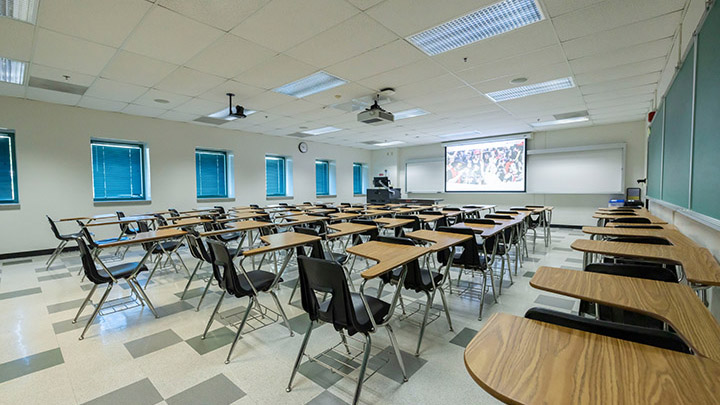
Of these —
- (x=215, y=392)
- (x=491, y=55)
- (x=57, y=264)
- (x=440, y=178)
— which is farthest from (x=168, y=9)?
(x=440, y=178)

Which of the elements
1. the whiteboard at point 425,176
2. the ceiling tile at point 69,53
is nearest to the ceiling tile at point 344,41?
the ceiling tile at point 69,53

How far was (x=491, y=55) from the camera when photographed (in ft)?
12.3

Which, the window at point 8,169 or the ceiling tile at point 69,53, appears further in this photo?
the window at point 8,169

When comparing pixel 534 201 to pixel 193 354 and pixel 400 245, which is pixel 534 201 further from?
pixel 193 354

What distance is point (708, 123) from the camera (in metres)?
2.09

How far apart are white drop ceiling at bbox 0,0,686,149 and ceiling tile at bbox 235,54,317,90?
3cm

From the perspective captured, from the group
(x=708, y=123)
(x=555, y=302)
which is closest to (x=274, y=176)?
(x=555, y=302)

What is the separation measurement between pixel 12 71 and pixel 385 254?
596cm

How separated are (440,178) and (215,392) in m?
10.6

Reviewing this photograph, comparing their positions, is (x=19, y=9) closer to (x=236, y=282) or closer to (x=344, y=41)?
(x=344, y=41)

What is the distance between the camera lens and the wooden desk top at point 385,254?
1.84m

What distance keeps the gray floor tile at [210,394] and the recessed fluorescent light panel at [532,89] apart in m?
A: 5.60

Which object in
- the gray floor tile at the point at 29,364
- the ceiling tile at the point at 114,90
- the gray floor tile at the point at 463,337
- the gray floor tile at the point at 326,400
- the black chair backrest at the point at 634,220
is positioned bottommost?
the gray floor tile at the point at 29,364

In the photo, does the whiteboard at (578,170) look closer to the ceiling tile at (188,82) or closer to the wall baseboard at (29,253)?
the ceiling tile at (188,82)
